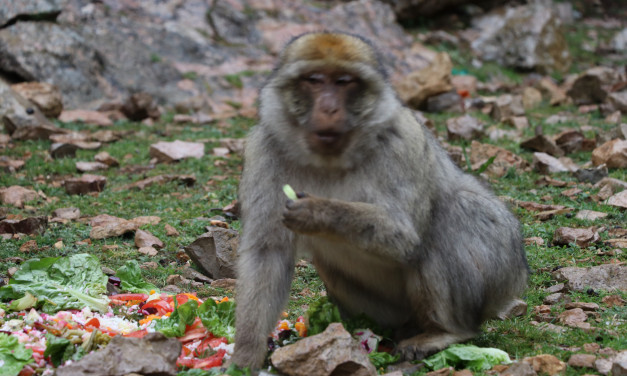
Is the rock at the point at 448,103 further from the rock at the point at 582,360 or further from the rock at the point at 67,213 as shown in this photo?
the rock at the point at 582,360

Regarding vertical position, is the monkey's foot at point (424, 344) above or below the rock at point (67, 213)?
above

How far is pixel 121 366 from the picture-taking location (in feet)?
8.53

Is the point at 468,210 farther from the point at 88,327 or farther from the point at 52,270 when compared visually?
the point at 52,270

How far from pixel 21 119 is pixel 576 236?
5453 millimetres

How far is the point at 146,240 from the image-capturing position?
468cm

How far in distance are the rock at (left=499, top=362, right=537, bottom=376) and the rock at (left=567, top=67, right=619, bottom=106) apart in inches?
279

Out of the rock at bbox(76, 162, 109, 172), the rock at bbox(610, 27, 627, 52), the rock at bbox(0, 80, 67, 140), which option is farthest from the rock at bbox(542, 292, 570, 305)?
the rock at bbox(610, 27, 627, 52)

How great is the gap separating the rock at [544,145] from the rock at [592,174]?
773 mm

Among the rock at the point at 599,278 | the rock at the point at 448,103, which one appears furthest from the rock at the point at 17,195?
the rock at the point at 448,103

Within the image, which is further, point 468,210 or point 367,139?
point 468,210

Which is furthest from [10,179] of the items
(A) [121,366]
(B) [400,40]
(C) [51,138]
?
(B) [400,40]

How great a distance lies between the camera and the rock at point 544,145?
21.9 ft

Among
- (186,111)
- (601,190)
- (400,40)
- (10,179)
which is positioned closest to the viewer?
(601,190)

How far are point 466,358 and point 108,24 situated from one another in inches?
308
